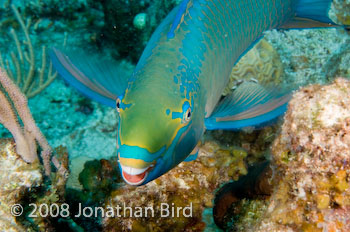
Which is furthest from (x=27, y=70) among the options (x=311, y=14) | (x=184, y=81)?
(x=311, y=14)

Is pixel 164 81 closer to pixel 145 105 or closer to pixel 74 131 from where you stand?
pixel 145 105

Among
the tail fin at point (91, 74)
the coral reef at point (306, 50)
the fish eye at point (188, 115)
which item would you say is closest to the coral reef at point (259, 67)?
the coral reef at point (306, 50)

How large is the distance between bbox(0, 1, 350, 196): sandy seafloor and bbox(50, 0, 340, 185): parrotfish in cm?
172

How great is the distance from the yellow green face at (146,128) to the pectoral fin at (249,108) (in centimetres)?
94

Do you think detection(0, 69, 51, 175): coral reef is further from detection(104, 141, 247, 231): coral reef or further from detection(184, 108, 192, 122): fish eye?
detection(184, 108, 192, 122): fish eye

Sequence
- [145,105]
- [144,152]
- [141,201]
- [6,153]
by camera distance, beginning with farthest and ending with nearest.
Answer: [141,201] → [6,153] → [145,105] → [144,152]

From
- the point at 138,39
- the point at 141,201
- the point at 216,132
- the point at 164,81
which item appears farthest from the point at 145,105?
the point at 138,39

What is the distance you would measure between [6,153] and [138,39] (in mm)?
4320

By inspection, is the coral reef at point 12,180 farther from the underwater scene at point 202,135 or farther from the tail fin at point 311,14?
the tail fin at point 311,14

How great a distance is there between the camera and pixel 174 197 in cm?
289

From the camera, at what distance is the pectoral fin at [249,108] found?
9.04 ft

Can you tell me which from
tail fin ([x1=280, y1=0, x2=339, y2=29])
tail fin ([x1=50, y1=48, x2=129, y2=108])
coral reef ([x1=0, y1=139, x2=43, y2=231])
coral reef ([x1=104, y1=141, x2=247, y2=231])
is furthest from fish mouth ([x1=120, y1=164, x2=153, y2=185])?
tail fin ([x1=280, y1=0, x2=339, y2=29])

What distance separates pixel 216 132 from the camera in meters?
4.12

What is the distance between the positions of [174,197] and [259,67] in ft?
9.75
